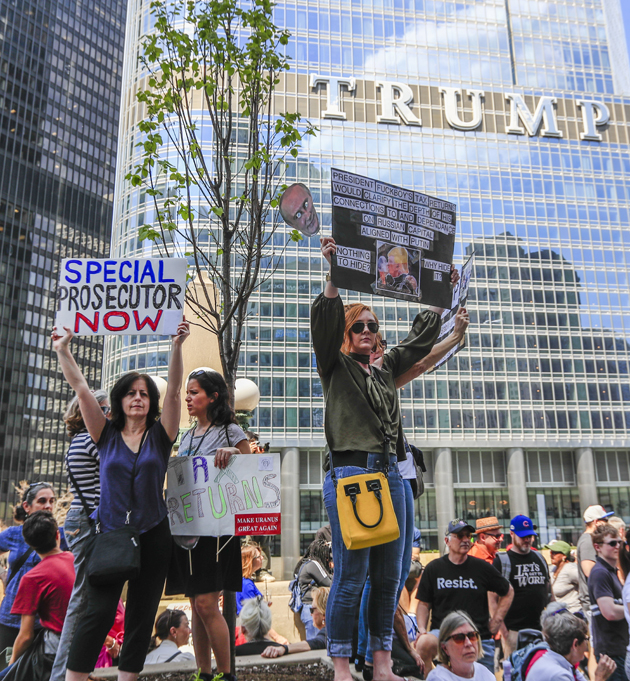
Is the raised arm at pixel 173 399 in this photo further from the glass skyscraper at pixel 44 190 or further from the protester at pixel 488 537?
the glass skyscraper at pixel 44 190

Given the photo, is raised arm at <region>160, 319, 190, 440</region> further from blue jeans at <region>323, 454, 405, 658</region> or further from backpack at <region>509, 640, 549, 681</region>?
backpack at <region>509, 640, 549, 681</region>

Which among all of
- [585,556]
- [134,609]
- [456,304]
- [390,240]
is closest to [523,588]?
[585,556]

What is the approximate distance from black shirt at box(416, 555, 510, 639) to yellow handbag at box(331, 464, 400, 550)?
102 inches

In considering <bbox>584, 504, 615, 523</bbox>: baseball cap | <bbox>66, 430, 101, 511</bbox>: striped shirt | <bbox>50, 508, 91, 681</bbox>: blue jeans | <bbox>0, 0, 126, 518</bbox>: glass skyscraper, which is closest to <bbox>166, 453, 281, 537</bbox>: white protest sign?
<bbox>66, 430, 101, 511</bbox>: striped shirt

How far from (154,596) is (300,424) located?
46488 mm

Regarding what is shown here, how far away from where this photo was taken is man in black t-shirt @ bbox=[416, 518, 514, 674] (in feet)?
18.8

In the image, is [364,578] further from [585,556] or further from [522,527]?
[585,556]

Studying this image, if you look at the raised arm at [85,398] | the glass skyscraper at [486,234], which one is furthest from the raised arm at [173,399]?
the glass skyscraper at [486,234]

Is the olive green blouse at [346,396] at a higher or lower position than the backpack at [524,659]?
higher

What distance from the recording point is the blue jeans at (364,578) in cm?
365

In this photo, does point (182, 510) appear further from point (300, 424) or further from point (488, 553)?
point (300, 424)

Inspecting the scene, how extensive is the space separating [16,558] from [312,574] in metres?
2.57

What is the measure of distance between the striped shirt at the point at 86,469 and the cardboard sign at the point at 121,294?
0.86 metres

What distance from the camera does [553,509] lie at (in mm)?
53656
